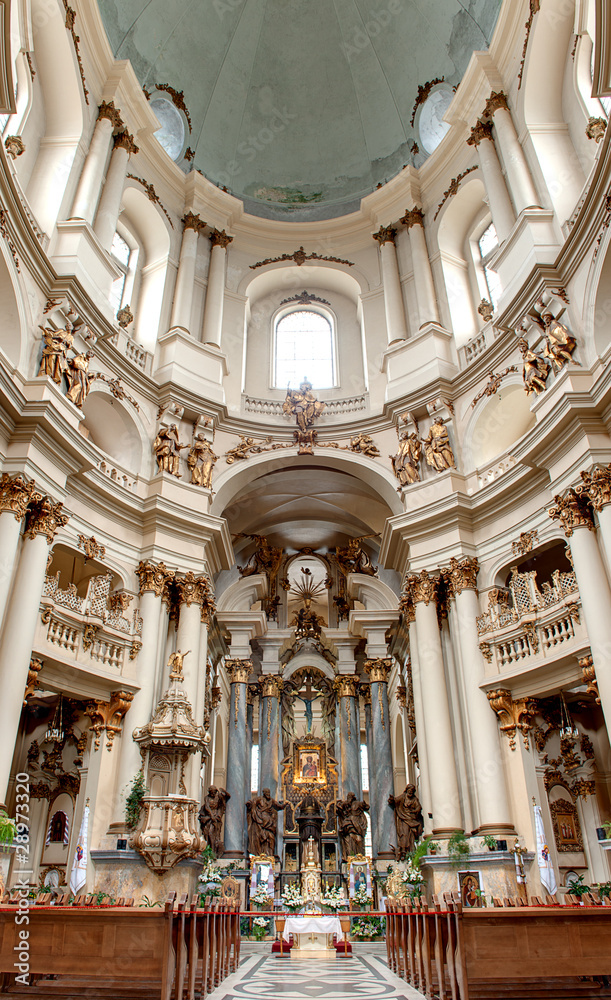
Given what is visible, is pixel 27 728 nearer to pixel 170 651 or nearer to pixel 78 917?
pixel 170 651

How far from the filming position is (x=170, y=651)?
1564 centimetres

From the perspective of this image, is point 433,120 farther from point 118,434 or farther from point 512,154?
point 118,434

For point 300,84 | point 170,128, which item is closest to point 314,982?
point 170,128

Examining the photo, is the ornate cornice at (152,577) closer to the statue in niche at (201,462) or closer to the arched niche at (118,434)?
the arched niche at (118,434)

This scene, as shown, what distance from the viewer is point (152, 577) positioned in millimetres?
15383

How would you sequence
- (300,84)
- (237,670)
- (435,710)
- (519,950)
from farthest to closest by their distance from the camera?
(300,84) → (237,670) → (435,710) → (519,950)

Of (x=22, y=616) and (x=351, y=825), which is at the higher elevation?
(x=22, y=616)

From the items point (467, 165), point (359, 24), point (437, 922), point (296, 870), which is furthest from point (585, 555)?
point (359, 24)

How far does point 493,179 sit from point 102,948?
17.4m

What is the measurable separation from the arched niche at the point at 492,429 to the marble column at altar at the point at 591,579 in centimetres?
448

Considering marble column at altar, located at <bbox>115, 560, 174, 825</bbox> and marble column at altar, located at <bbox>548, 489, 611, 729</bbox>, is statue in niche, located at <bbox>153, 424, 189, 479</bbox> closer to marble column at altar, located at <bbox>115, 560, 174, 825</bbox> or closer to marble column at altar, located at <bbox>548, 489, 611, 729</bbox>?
marble column at altar, located at <bbox>115, 560, 174, 825</bbox>

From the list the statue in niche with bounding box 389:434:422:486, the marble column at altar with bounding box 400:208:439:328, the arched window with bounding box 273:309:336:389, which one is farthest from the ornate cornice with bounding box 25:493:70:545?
the marble column at altar with bounding box 400:208:439:328

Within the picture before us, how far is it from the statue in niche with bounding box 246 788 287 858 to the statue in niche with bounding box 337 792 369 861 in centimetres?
202

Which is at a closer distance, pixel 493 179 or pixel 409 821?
pixel 409 821
